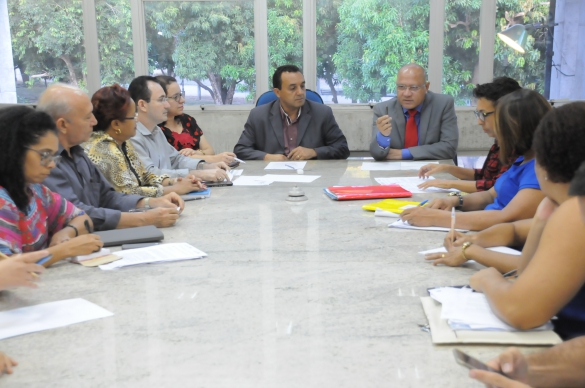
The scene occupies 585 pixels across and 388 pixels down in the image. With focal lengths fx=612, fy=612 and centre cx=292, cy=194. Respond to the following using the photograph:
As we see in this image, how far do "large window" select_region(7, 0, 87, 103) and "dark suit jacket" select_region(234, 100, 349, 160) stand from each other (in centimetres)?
271

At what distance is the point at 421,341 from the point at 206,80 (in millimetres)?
5548

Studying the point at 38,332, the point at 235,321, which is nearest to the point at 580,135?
the point at 235,321

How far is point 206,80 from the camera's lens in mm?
6625

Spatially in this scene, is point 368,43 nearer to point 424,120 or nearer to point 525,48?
point 525,48

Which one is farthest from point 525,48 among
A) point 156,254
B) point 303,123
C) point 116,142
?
point 156,254

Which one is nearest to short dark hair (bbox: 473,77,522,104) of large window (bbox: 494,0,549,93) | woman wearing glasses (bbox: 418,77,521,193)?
woman wearing glasses (bbox: 418,77,521,193)

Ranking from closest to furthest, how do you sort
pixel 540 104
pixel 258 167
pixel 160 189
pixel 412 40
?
pixel 540 104 < pixel 160 189 < pixel 258 167 < pixel 412 40

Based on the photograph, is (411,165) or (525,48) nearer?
(411,165)

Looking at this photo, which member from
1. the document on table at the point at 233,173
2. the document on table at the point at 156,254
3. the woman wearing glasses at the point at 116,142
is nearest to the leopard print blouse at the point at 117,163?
the woman wearing glasses at the point at 116,142

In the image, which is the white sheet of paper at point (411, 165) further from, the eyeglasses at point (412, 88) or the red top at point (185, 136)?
the red top at point (185, 136)

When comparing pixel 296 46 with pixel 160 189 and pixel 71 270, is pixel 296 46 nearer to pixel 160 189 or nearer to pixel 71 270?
pixel 160 189

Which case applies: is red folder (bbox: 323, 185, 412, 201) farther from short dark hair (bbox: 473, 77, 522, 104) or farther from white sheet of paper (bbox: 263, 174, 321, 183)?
short dark hair (bbox: 473, 77, 522, 104)

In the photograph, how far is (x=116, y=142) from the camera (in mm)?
3285

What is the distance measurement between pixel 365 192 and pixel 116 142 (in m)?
1.37
